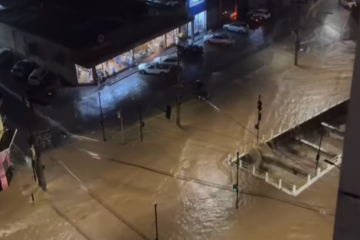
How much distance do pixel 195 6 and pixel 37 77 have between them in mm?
11997

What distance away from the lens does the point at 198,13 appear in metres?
36.6

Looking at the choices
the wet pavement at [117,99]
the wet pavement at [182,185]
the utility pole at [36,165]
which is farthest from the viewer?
the wet pavement at [117,99]

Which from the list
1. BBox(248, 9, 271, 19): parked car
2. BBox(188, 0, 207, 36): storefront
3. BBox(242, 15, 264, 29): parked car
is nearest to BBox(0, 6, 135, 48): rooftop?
BBox(188, 0, 207, 36): storefront

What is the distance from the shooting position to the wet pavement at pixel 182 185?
20547 mm

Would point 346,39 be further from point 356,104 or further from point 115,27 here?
point 356,104

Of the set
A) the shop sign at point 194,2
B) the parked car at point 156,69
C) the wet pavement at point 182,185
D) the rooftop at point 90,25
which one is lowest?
the wet pavement at point 182,185

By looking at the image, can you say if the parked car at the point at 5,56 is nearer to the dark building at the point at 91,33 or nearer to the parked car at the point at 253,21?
the dark building at the point at 91,33

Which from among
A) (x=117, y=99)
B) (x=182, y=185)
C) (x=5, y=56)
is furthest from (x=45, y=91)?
(x=182, y=185)

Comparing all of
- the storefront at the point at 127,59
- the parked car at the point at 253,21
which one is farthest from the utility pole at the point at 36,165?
the parked car at the point at 253,21

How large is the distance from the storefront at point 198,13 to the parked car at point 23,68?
36.5ft

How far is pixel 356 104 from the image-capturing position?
2352mm

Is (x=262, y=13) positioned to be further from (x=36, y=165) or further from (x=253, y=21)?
(x=36, y=165)

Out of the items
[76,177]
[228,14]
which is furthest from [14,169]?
[228,14]

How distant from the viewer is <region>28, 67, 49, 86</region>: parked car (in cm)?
3112
